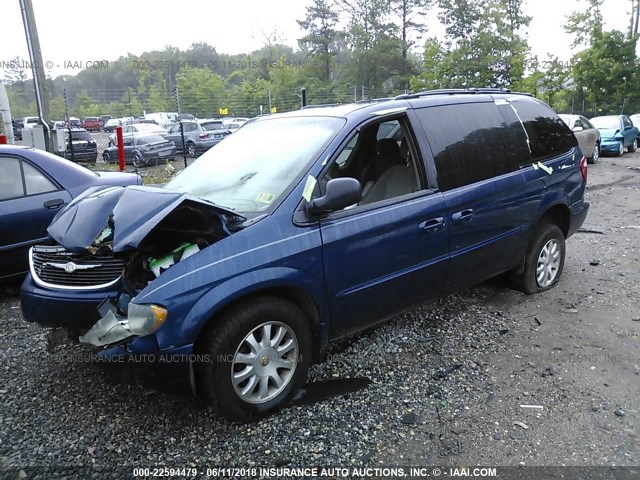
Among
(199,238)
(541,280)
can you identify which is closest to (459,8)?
(541,280)

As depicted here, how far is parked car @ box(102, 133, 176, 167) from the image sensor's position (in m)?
17.3

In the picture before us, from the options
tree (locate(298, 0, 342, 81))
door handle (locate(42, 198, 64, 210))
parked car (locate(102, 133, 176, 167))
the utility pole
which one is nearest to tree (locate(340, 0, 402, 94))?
tree (locate(298, 0, 342, 81))

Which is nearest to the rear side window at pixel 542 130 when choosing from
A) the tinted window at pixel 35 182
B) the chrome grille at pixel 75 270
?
the chrome grille at pixel 75 270

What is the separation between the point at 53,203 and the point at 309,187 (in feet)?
10.9

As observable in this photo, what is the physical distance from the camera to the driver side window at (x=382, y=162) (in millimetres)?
3684

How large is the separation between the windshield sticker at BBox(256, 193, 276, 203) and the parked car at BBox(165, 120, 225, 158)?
1752 centimetres

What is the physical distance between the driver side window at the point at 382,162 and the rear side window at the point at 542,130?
1.40m

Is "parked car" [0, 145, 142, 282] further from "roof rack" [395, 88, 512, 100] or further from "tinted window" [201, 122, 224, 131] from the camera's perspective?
"tinted window" [201, 122, 224, 131]

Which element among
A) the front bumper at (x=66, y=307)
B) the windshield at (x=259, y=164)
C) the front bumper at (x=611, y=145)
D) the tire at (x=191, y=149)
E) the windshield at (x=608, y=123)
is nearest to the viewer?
the front bumper at (x=66, y=307)

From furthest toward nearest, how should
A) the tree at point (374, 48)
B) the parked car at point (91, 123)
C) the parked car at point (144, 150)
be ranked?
1. the tree at point (374, 48)
2. the parked car at point (91, 123)
3. the parked car at point (144, 150)

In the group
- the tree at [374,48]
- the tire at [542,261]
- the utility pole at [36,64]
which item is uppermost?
the tree at [374,48]

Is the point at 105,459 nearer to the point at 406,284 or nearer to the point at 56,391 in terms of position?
the point at 56,391

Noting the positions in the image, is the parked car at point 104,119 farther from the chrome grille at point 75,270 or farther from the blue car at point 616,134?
the chrome grille at point 75,270

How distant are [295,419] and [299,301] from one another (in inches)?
27.8
